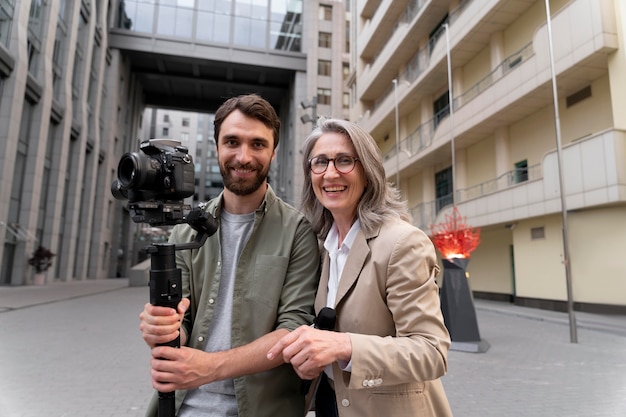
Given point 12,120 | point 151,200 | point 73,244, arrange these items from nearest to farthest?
point 151,200 → point 12,120 → point 73,244

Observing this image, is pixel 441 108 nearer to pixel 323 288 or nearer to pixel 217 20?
pixel 323 288

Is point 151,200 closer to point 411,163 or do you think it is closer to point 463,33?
point 463,33

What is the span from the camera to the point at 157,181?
1.34m

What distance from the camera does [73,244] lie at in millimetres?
28047

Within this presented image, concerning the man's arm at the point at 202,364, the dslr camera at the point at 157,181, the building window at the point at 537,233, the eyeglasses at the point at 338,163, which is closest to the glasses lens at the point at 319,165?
the eyeglasses at the point at 338,163

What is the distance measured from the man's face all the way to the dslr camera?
11.9 inches

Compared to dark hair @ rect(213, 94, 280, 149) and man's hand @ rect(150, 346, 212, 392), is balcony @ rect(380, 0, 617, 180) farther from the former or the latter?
man's hand @ rect(150, 346, 212, 392)

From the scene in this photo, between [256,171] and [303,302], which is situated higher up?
[256,171]

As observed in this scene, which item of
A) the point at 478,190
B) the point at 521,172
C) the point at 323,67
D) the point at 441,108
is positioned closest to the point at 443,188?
the point at 478,190

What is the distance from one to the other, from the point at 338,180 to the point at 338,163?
0.07 meters

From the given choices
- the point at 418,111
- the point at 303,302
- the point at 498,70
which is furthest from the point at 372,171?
the point at 418,111

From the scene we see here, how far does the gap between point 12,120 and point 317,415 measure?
22463mm

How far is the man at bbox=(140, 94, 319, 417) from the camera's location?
5.14 feet

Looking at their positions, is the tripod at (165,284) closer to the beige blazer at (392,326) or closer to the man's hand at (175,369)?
the man's hand at (175,369)
